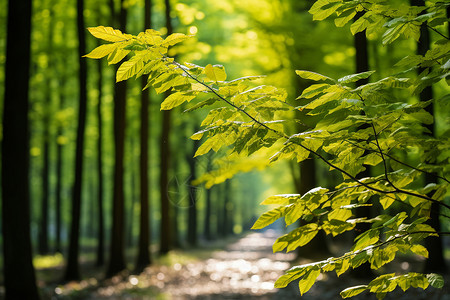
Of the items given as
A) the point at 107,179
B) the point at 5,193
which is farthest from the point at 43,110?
the point at 107,179

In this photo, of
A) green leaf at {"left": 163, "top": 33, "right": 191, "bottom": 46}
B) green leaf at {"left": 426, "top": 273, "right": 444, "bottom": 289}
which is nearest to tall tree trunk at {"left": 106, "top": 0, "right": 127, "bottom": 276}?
green leaf at {"left": 163, "top": 33, "right": 191, "bottom": 46}

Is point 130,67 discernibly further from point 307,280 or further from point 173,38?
point 307,280

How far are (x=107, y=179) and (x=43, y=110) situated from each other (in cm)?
1631

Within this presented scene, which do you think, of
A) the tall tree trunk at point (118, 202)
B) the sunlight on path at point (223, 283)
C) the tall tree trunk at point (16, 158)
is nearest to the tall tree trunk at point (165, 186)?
the sunlight on path at point (223, 283)

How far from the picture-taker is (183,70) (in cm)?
194

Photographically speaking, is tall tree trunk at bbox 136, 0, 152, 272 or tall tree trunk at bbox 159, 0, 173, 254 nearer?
tall tree trunk at bbox 136, 0, 152, 272

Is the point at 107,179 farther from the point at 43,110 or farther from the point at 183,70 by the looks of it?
the point at 183,70

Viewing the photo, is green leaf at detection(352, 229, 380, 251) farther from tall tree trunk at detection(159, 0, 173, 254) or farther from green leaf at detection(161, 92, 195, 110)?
tall tree trunk at detection(159, 0, 173, 254)

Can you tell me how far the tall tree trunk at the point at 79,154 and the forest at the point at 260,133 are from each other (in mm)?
43

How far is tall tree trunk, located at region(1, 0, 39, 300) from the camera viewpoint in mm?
7270

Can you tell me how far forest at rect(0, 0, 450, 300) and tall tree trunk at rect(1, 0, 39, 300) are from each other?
23 millimetres

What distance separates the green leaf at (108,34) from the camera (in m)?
1.78

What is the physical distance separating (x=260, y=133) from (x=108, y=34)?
0.78 metres

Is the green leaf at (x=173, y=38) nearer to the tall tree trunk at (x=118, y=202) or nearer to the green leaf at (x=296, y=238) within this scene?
the green leaf at (x=296, y=238)
